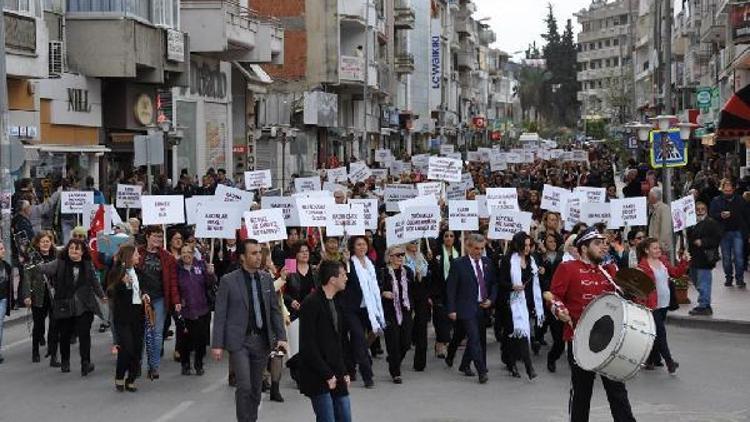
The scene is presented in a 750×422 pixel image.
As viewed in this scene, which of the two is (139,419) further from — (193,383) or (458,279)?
(458,279)

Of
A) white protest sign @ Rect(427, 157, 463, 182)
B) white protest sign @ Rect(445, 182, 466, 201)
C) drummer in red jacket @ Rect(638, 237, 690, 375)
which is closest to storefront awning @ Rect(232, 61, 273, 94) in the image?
white protest sign @ Rect(427, 157, 463, 182)

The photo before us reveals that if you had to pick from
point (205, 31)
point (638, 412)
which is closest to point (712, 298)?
point (638, 412)

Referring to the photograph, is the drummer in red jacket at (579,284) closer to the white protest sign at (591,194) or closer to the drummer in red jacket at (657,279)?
the drummer in red jacket at (657,279)

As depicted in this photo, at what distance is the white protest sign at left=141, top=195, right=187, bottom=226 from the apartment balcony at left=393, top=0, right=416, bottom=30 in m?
63.9

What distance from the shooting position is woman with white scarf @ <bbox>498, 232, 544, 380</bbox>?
1503 cm

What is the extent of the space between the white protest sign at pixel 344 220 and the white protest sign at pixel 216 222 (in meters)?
1.43

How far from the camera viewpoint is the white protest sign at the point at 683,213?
2150cm

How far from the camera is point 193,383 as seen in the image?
14.6 m

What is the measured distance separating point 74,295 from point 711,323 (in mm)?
8847

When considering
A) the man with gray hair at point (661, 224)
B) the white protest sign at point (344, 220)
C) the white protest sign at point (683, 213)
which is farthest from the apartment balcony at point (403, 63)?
the white protest sign at point (344, 220)

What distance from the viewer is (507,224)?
59.5ft

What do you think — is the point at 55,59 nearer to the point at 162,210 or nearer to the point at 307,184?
the point at 307,184

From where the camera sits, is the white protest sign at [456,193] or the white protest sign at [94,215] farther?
the white protest sign at [456,193]

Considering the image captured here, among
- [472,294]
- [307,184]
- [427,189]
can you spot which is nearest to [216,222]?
[472,294]
